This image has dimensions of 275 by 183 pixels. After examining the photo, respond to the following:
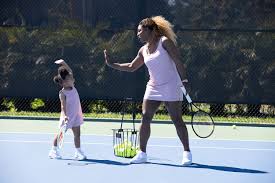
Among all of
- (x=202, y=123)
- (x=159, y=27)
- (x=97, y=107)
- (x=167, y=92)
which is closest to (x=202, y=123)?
(x=202, y=123)

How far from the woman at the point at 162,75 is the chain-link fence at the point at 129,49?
437 centimetres

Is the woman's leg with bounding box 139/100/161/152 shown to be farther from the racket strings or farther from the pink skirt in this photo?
the racket strings

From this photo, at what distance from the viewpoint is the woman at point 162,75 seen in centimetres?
791

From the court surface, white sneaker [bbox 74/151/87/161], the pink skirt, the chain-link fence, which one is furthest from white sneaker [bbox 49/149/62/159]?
the chain-link fence

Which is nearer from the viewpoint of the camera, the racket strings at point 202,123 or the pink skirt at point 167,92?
the pink skirt at point 167,92

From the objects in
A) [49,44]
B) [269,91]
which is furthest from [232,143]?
[49,44]

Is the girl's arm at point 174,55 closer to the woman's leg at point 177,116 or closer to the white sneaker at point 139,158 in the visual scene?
the woman's leg at point 177,116

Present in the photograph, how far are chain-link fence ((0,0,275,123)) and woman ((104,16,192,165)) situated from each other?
4.37 m

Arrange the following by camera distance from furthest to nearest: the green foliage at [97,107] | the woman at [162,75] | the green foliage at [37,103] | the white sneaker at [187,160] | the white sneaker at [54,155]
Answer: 1. the green foliage at [37,103]
2. the green foliage at [97,107]
3. the white sneaker at [54,155]
4. the white sneaker at [187,160]
5. the woman at [162,75]

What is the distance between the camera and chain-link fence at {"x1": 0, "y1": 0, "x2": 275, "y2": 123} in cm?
1230

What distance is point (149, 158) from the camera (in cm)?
861

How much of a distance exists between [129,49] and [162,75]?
471cm

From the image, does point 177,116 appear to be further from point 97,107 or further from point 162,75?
point 97,107

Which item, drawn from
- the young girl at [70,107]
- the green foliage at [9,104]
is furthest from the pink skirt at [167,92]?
the green foliage at [9,104]
